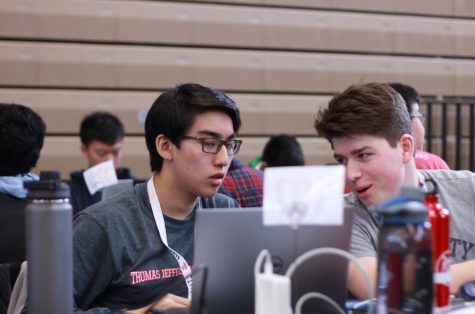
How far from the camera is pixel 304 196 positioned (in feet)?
4.85

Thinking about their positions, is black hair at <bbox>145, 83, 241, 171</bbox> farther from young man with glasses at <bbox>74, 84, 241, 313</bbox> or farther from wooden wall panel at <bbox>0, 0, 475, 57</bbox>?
wooden wall panel at <bbox>0, 0, 475, 57</bbox>

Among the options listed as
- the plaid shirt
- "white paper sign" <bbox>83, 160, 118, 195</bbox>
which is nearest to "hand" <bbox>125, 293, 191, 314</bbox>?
the plaid shirt

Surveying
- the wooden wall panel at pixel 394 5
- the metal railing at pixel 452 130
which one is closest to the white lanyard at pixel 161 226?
the wooden wall panel at pixel 394 5

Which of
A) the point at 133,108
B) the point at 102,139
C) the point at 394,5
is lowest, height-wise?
the point at 102,139

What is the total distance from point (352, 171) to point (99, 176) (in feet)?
7.96

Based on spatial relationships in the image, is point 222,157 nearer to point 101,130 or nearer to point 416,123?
point 416,123

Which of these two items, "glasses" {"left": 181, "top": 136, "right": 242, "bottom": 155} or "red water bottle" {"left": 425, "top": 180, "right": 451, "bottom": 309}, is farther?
"glasses" {"left": 181, "top": 136, "right": 242, "bottom": 155}

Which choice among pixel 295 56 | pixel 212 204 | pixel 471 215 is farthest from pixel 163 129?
pixel 295 56

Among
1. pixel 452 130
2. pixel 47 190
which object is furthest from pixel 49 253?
pixel 452 130

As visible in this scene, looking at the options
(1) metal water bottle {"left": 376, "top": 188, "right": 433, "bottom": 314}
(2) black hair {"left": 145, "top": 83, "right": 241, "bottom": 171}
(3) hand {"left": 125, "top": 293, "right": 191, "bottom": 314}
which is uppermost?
(2) black hair {"left": 145, "top": 83, "right": 241, "bottom": 171}

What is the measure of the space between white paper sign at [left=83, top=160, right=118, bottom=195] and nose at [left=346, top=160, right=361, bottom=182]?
7.65 ft

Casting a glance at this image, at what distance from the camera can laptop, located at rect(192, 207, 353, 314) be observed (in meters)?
1.62

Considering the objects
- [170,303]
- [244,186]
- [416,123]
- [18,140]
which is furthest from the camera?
[244,186]

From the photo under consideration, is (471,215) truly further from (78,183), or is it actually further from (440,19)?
(440,19)
